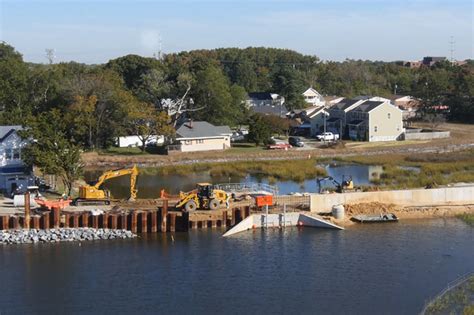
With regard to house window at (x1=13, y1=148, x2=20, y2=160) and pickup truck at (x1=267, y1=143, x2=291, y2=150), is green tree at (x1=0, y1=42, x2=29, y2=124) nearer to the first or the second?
pickup truck at (x1=267, y1=143, x2=291, y2=150)

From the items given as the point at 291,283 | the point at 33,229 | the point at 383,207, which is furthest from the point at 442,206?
the point at 33,229

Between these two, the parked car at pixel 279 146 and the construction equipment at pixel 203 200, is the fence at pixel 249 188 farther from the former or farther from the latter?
the parked car at pixel 279 146

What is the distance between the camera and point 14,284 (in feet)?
76.2

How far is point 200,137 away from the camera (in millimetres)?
55219

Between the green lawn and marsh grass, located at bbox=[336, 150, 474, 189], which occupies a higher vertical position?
the green lawn

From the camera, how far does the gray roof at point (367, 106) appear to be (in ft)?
201

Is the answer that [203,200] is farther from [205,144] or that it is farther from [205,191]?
[205,144]

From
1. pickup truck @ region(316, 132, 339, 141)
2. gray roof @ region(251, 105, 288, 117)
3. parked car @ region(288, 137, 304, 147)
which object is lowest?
parked car @ region(288, 137, 304, 147)

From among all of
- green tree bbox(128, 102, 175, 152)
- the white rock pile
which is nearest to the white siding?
green tree bbox(128, 102, 175, 152)

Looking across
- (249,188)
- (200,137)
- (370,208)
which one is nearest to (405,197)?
(370,208)

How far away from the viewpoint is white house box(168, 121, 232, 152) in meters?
54.5

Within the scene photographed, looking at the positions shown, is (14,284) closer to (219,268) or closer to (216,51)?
(219,268)

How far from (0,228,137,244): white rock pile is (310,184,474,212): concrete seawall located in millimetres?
8512

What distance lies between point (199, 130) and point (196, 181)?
1262 cm
